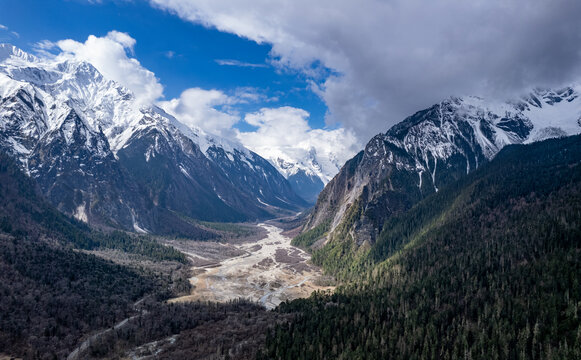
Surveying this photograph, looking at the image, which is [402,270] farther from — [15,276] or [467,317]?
[15,276]

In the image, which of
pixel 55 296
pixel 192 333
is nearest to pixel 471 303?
pixel 192 333

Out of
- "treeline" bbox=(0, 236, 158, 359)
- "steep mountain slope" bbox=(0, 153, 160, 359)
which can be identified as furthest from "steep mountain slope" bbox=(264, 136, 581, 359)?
"steep mountain slope" bbox=(0, 153, 160, 359)

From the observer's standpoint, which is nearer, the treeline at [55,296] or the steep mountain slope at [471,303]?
the steep mountain slope at [471,303]

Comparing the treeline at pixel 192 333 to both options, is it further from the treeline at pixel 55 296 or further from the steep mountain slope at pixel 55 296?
the steep mountain slope at pixel 55 296

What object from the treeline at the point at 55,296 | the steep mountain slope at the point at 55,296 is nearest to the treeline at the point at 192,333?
the treeline at the point at 55,296

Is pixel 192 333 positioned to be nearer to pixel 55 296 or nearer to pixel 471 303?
pixel 55 296

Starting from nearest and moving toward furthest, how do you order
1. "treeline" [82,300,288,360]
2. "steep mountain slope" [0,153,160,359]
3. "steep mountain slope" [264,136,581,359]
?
"steep mountain slope" [264,136,581,359]
"treeline" [82,300,288,360]
"steep mountain slope" [0,153,160,359]

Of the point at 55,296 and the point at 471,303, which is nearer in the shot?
the point at 471,303

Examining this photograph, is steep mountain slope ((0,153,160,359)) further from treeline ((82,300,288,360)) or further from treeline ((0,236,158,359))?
treeline ((82,300,288,360))
